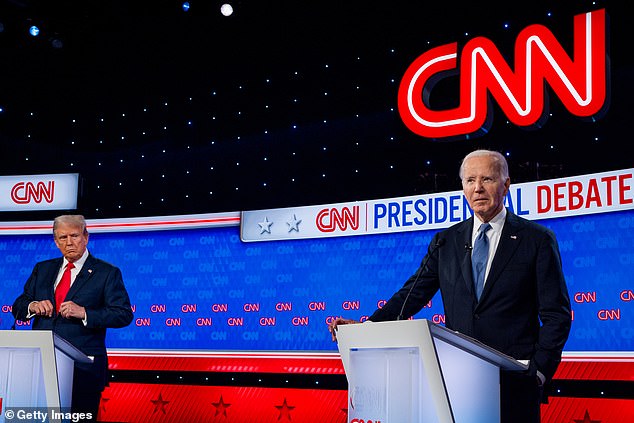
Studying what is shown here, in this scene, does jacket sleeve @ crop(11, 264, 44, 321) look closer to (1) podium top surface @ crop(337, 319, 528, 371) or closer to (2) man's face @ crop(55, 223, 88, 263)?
(2) man's face @ crop(55, 223, 88, 263)

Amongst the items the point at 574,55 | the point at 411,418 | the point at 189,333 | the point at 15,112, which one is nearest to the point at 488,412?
the point at 411,418

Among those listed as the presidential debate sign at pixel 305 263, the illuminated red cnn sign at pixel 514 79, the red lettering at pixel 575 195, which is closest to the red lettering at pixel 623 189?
the presidential debate sign at pixel 305 263

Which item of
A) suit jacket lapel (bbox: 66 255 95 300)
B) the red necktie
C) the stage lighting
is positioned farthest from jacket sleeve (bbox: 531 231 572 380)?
the stage lighting

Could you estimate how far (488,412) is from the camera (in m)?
2.29

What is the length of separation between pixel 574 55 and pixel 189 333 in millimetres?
3906

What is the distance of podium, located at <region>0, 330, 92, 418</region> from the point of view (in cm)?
331

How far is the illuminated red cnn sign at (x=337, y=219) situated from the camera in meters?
6.27

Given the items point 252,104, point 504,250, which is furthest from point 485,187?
point 252,104

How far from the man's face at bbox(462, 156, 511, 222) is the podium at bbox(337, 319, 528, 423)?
59cm

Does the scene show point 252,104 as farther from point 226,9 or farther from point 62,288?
point 62,288

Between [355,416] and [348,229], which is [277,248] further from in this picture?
[355,416]

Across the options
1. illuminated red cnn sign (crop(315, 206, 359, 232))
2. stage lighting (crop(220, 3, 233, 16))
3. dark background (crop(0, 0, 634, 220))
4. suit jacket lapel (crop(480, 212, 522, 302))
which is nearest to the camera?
suit jacket lapel (crop(480, 212, 522, 302))

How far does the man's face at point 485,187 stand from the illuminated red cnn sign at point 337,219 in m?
3.52

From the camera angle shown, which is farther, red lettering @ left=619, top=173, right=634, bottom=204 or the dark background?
the dark background
